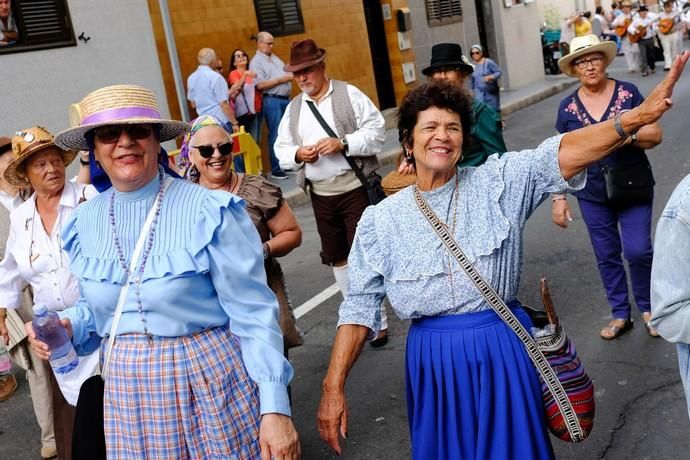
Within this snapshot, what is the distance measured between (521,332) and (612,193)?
2.64 m

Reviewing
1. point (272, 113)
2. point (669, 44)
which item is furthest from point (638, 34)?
point (272, 113)

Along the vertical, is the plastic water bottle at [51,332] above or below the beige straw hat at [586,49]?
below

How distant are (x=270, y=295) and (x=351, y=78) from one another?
14896 millimetres

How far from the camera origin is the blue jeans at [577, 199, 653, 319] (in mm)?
5441

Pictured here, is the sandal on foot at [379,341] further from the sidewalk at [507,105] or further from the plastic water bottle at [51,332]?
the sidewalk at [507,105]

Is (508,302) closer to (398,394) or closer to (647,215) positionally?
(398,394)

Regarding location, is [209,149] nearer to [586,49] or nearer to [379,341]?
[379,341]

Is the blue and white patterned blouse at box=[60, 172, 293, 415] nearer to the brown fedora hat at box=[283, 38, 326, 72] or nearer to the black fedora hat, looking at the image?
the black fedora hat

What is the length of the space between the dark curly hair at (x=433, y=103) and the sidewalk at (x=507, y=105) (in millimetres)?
8855

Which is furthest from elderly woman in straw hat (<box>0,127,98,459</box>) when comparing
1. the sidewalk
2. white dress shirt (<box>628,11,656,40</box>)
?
white dress shirt (<box>628,11,656,40</box>)

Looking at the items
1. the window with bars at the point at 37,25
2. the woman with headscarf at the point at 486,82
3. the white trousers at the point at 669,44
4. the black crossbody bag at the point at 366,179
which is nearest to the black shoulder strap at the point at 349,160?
the black crossbody bag at the point at 366,179

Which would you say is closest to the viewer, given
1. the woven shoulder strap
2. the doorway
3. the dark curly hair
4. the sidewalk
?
the woven shoulder strap

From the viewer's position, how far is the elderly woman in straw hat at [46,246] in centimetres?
425

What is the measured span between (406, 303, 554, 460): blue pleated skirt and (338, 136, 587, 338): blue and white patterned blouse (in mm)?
87
